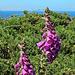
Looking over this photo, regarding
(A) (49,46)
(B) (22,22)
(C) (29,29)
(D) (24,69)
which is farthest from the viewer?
(B) (22,22)

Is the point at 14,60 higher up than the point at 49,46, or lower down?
lower down

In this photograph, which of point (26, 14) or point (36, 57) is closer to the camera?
point (36, 57)

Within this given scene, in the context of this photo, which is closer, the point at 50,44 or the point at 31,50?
the point at 50,44

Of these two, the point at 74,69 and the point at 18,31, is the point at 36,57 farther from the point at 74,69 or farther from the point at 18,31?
the point at 18,31

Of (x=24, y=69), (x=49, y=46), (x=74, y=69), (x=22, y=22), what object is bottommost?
(x=74, y=69)

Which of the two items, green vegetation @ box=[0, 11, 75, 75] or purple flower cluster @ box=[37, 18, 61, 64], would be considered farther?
green vegetation @ box=[0, 11, 75, 75]

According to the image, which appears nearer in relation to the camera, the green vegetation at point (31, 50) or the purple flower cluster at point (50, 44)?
the purple flower cluster at point (50, 44)

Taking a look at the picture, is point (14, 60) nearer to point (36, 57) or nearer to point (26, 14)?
point (36, 57)

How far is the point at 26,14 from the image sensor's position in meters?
8.54

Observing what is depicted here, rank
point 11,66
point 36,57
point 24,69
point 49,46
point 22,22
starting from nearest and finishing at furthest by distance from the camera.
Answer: point 24,69 → point 49,46 → point 11,66 → point 36,57 → point 22,22

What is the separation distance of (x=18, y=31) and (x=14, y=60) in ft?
7.24

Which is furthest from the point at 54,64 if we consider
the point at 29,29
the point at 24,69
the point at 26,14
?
the point at 26,14

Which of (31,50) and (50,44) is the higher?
(50,44)

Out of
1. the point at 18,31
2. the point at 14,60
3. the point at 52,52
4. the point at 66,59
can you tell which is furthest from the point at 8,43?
the point at 52,52
